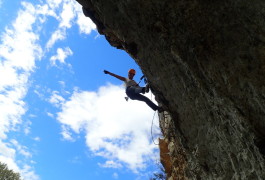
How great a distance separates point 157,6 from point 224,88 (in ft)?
7.22

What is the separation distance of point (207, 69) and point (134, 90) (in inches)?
175

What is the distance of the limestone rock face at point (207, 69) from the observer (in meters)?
4.79

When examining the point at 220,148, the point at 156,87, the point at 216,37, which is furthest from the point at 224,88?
the point at 156,87

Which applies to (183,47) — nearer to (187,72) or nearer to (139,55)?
(187,72)

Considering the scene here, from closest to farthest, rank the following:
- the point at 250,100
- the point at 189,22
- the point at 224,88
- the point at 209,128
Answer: the point at 250,100 < the point at 224,88 < the point at 189,22 < the point at 209,128

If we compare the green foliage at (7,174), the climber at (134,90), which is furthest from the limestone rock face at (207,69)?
the green foliage at (7,174)

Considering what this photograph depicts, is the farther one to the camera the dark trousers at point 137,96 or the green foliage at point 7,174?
the green foliage at point 7,174

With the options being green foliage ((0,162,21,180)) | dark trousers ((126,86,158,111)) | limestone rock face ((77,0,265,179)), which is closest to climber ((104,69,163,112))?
dark trousers ((126,86,158,111))

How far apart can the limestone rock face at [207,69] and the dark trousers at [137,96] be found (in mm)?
1742

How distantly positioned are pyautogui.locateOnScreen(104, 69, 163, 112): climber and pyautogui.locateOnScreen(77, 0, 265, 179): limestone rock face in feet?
5.59

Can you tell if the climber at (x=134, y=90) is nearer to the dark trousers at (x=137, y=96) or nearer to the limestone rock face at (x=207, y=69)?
the dark trousers at (x=137, y=96)

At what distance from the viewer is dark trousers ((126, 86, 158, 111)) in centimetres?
927

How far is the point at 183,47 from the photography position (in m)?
5.78

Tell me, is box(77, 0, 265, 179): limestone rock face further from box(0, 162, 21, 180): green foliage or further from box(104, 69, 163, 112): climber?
box(0, 162, 21, 180): green foliage
